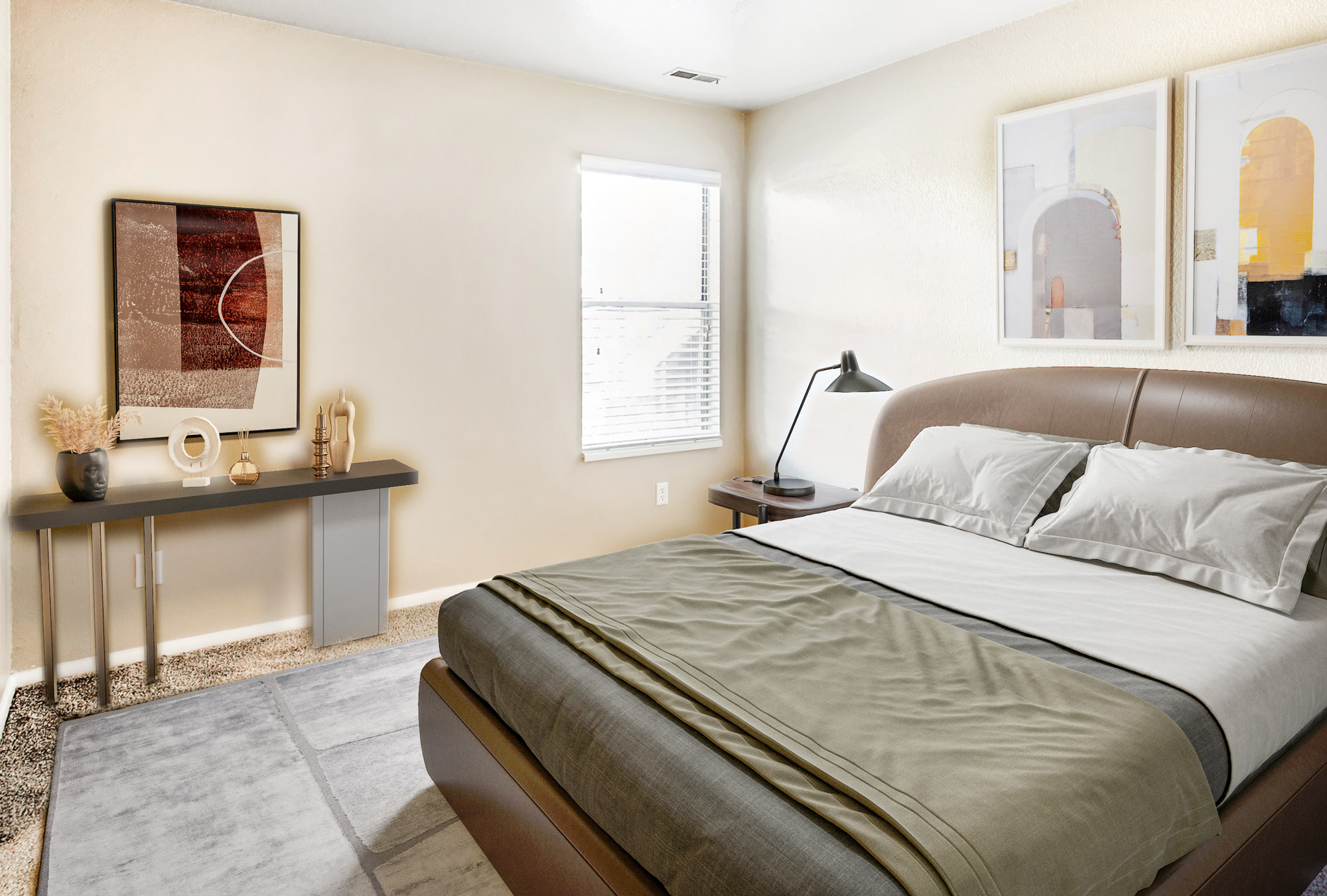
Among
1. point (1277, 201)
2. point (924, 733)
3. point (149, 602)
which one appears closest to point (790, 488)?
point (1277, 201)

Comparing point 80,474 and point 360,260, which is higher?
point 360,260

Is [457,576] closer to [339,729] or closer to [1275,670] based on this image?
[339,729]

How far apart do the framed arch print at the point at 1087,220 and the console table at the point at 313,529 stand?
2553mm

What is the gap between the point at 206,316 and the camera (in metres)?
3.15

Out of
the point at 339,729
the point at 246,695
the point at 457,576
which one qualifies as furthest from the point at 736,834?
the point at 457,576

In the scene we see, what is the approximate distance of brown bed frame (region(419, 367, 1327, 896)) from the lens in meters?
1.51

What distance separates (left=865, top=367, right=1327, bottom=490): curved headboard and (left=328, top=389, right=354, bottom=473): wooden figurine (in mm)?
2199

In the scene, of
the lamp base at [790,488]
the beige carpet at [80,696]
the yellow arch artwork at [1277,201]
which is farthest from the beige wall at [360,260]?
the yellow arch artwork at [1277,201]

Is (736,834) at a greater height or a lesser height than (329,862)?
greater

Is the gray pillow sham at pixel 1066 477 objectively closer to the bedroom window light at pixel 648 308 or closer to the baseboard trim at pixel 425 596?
the bedroom window light at pixel 648 308

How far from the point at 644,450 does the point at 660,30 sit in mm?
1987

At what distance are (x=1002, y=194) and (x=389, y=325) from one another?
259 cm

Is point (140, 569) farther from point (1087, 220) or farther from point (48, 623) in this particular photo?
point (1087, 220)

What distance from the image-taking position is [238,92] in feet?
10.4
